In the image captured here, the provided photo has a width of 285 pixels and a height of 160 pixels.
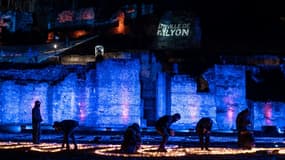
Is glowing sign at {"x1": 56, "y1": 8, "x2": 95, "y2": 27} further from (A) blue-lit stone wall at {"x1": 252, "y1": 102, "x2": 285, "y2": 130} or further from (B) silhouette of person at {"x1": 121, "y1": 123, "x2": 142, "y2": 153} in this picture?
(B) silhouette of person at {"x1": 121, "y1": 123, "x2": 142, "y2": 153}

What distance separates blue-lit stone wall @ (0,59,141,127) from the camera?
3534 centimetres

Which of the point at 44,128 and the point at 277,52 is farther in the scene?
the point at 277,52

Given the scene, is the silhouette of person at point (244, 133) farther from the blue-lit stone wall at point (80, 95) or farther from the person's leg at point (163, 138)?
the blue-lit stone wall at point (80, 95)

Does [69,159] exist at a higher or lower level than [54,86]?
lower

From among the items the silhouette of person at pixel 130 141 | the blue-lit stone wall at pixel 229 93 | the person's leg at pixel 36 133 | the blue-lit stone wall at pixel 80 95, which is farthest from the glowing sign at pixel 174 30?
the silhouette of person at pixel 130 141

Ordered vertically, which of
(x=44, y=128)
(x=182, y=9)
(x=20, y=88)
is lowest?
(x=44, y=128)

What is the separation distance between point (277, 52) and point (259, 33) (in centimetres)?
672

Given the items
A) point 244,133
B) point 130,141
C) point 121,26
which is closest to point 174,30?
point 121,26

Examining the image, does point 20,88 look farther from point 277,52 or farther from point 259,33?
point 259,33

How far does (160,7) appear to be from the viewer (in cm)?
5862

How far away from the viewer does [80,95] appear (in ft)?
117

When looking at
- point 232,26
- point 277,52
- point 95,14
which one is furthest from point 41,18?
point 277,52

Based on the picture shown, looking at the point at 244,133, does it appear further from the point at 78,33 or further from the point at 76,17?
the point at 76,17

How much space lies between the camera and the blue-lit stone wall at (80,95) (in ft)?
116
